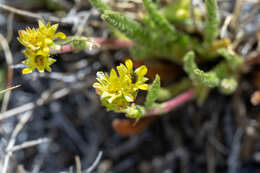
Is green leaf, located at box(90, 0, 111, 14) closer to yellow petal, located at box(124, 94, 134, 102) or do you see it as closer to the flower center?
the flower center

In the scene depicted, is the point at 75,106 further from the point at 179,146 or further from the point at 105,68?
the point at 179,146

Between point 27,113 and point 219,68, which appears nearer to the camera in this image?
point 219,68

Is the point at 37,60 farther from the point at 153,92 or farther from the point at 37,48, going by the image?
the point at 153,92

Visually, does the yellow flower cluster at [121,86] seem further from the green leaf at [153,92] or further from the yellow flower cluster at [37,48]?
the yellow flower cluster at [37,48]

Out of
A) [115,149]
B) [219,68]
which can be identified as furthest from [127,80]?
[115,149]

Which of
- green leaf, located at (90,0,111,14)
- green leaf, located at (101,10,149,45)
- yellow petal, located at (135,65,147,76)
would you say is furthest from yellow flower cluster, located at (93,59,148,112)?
green leaf, located at (90,0,111,14)

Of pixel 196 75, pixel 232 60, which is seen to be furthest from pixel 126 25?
pixel 232 60

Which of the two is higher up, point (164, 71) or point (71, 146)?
point (164, 71)

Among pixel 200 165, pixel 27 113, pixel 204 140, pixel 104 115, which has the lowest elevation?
pixel 200 165
